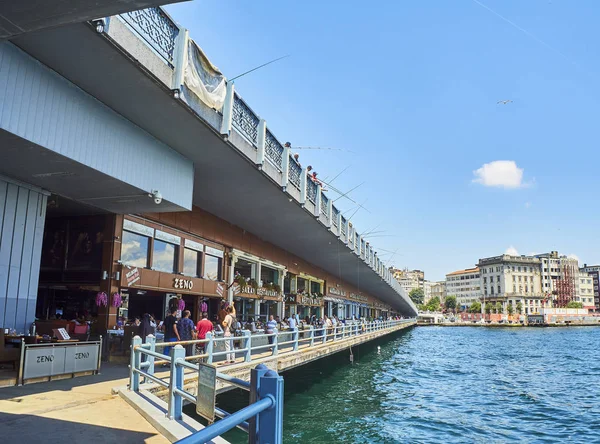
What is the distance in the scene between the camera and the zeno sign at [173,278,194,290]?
1844 centimetres

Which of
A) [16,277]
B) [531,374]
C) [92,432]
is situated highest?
[16,277]

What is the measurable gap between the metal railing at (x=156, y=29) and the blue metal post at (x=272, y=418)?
7.27 m

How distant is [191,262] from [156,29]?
12.0m

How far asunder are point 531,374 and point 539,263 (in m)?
156

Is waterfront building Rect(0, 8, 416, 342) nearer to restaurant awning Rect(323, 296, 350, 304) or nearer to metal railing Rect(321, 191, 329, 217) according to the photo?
metal railing Rect(321, 191, 329, 217)

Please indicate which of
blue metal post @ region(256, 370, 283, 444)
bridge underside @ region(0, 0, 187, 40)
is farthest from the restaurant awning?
blue metal post @ region(256, 370, 283, 444)

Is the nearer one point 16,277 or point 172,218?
point 16,277

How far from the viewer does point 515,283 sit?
157625 millimetres

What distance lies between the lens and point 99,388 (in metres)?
9.36

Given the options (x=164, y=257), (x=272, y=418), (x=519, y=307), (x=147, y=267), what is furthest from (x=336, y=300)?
(x=519, y=307)

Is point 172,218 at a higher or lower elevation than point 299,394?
higher

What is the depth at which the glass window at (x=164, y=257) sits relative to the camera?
17.4m

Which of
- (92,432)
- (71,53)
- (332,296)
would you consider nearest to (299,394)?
(92,432)

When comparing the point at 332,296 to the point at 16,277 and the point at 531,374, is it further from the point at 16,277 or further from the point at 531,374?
the point at 16,277
